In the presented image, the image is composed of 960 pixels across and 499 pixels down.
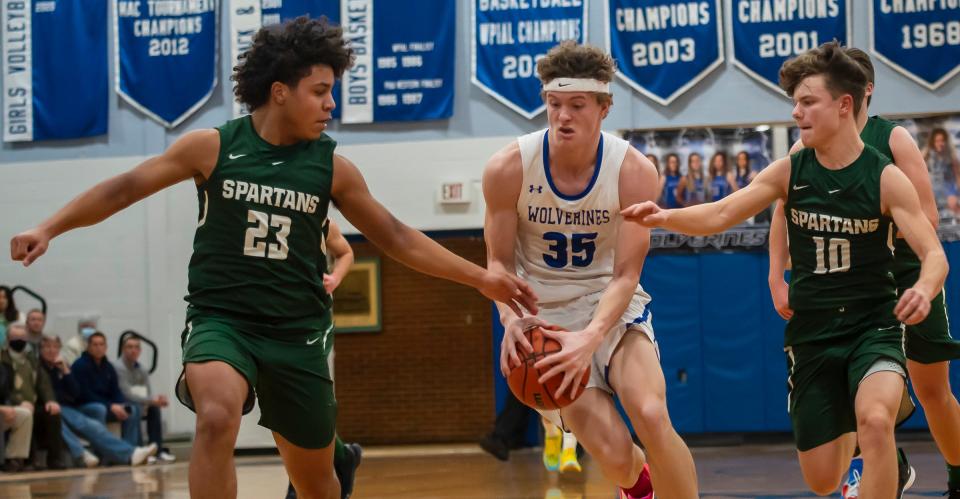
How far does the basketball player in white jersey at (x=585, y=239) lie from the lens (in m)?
4.62

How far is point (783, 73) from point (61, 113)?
11.1 metres

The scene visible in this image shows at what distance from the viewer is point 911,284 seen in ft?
17.1

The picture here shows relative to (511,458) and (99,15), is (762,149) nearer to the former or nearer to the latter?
(511,458)

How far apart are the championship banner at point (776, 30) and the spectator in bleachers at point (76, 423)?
770 centimetres

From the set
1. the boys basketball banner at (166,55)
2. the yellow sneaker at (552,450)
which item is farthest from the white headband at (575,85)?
the boys basketball banner at (166,55)

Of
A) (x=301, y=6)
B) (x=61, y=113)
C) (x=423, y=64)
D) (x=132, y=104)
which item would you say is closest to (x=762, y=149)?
(x=423, y=64)

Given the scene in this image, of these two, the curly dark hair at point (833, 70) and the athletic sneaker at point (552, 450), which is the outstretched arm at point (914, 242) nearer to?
the curly dark hair at point (833, 70)

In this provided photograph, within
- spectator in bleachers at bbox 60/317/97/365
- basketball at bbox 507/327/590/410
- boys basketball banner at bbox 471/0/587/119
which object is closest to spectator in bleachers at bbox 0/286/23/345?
spectator in bleachers at bbox 60/317/97/365

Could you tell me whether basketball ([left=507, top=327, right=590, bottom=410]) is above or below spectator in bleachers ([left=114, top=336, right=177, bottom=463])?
above

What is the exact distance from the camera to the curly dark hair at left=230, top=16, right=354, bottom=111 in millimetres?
4383

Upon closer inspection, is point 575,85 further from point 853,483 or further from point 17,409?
point 17,409

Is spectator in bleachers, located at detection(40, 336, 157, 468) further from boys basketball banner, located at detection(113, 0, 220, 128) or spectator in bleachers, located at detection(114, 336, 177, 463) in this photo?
boys basketball banner, located at detection(113, 0, 220, 128)

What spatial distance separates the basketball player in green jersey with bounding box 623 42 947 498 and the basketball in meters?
0.62

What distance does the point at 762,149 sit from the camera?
41.2 feet
